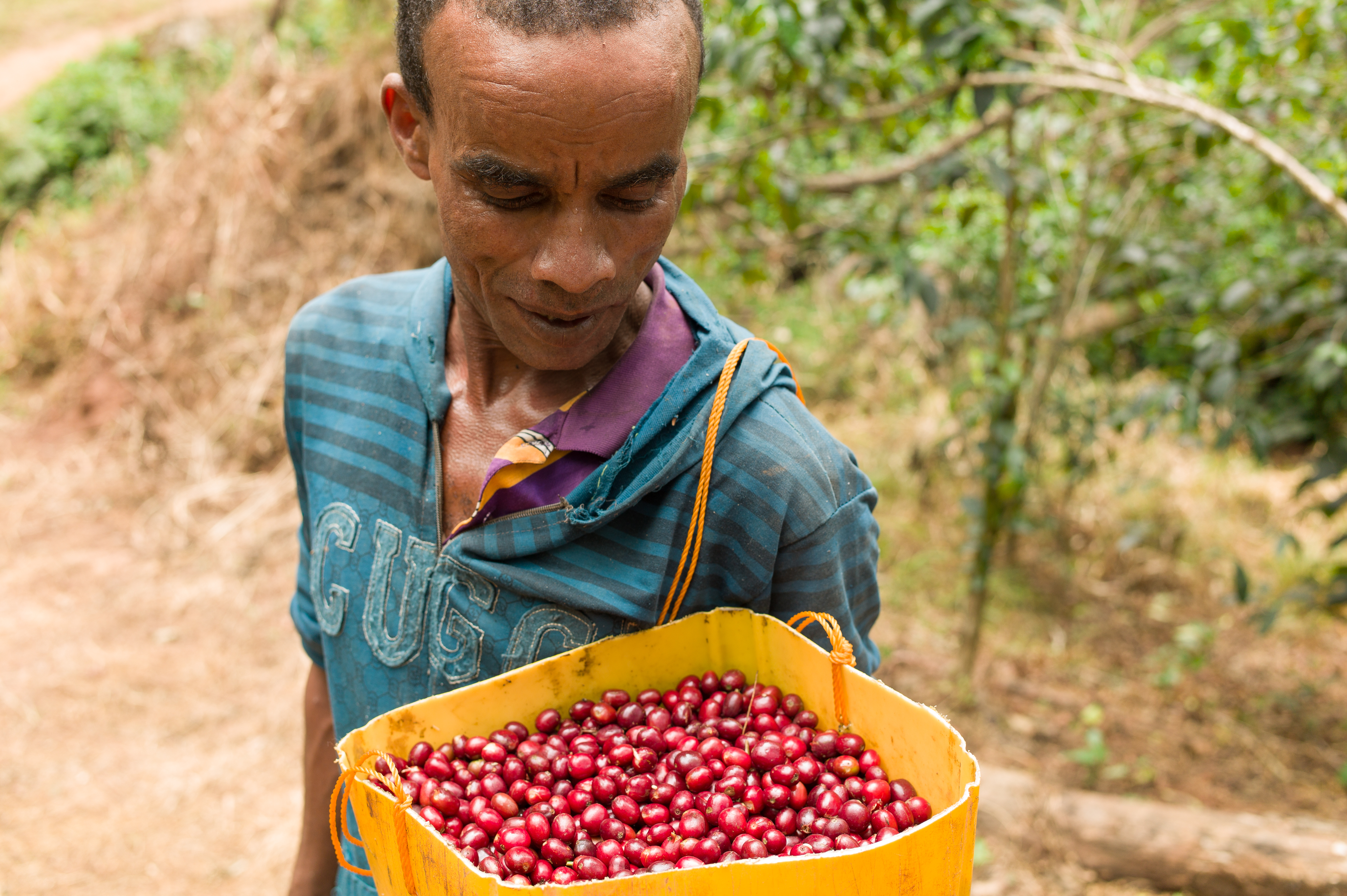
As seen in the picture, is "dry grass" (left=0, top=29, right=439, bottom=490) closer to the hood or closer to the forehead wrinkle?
the hood

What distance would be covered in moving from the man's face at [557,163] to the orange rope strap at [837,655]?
1.36 feet

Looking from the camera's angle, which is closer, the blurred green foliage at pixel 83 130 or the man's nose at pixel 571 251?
the man's nose at pixel 571 251

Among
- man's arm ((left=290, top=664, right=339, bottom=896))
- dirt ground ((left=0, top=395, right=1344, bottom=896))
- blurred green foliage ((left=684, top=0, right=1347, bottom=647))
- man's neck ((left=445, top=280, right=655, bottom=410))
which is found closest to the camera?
man's neck ((left=445, top=280, right=655, bottom=410))

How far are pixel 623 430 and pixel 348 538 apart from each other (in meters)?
0.45

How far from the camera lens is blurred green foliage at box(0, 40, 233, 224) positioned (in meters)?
8.92

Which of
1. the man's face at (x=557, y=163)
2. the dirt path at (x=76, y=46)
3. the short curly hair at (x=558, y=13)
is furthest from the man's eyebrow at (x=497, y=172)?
the dirt path at (x=76, y=46)

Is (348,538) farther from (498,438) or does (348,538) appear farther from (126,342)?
(126,342)

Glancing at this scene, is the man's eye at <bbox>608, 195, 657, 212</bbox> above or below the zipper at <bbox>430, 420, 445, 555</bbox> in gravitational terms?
above

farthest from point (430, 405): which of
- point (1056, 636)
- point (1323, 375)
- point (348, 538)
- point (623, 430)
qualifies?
point (1056, 636)

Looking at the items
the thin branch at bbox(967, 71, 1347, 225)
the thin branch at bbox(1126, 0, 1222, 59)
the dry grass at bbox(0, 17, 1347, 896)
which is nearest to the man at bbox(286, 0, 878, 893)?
the thin branch at bbox(967, 71, 1347, 225)

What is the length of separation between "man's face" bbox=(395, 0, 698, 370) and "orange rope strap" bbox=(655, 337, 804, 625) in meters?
0.15

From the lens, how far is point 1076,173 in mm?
3684

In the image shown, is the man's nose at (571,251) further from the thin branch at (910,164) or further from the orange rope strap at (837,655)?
the thin branch at (910,164)

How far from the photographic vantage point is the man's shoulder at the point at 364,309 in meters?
1.52
